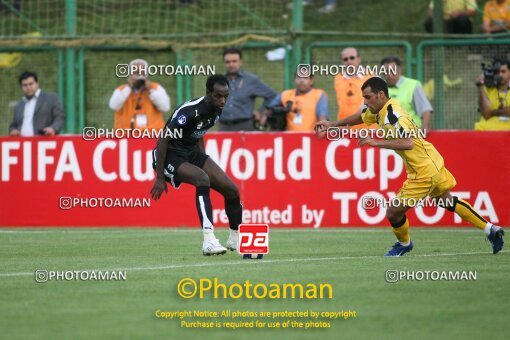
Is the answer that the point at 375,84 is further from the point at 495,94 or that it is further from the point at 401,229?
the point at 495,94

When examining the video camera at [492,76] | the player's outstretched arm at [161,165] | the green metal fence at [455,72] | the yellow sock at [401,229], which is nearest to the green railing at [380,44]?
the green metal fence at [455,72]

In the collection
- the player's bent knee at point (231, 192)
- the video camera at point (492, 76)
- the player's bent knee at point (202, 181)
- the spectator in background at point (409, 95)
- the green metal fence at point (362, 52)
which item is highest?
the green metal fence at point (362, 52)

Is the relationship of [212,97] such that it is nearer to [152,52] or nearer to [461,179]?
[461,179]

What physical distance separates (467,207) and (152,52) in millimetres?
10338

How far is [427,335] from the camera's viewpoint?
25.2ft

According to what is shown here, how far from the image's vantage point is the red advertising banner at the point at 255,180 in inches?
696

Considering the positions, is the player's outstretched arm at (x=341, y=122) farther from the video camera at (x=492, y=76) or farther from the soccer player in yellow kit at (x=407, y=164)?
the video camera at (x=492, y=76)

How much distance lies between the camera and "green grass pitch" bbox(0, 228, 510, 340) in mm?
7992

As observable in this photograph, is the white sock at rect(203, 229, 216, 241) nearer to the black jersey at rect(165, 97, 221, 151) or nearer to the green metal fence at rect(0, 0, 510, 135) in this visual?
the black jersey at rect(165, 97, 221, 151)

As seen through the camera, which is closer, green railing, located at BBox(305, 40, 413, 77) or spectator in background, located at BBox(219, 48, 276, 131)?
spectator in background, located at BBox(219, 48, 276, 131)

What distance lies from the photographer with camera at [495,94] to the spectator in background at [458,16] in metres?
3.09

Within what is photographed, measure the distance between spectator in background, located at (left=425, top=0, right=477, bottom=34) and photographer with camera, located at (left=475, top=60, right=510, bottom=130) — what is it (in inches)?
122

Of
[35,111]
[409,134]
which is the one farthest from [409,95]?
[35,111]

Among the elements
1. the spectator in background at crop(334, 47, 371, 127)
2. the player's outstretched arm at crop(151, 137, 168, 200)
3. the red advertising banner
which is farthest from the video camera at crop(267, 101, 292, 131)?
the player's outstretched arm at crop(151, 137, 168, 200)
